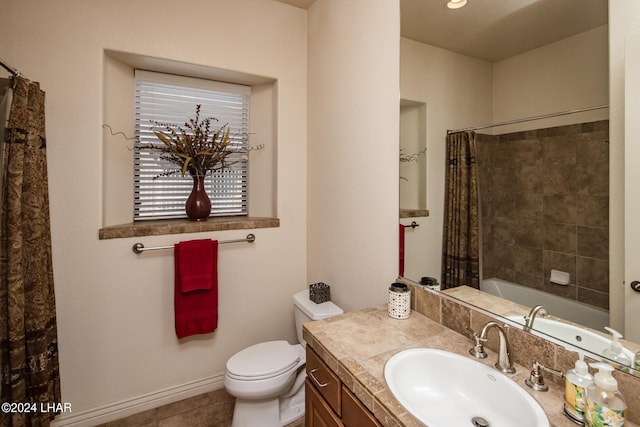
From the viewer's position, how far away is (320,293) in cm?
195

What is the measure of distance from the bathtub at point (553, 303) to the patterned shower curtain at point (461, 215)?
0.09 metres

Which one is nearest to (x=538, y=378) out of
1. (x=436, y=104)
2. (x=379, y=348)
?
(x=379, y=348)

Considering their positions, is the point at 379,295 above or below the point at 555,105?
below

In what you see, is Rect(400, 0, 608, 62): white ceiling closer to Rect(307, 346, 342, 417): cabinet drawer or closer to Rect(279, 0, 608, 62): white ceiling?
Rect(279, 0, 608, 62): white ceiling

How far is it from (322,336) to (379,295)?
526 millimetres

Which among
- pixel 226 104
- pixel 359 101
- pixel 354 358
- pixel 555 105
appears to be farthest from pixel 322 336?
pixel 226 104

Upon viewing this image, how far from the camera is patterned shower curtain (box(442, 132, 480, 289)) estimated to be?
1.18 metres

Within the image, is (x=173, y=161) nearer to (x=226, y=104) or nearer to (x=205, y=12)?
(x=226, y=104)

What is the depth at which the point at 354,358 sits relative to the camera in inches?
39.8

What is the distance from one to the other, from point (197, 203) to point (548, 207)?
1.88 meters

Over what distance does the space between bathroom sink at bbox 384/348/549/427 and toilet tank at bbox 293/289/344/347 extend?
81 cm

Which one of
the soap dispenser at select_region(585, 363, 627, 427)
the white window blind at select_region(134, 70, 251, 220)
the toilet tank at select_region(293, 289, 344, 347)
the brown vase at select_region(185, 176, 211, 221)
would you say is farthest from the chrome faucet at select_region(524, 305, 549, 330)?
the white window blind at select_region(134, 70, 251, 220)

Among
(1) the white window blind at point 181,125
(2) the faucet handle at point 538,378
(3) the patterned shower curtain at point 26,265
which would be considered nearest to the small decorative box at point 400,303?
(2) the faucet handle at point 538,378

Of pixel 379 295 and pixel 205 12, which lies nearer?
pixel 379 295
